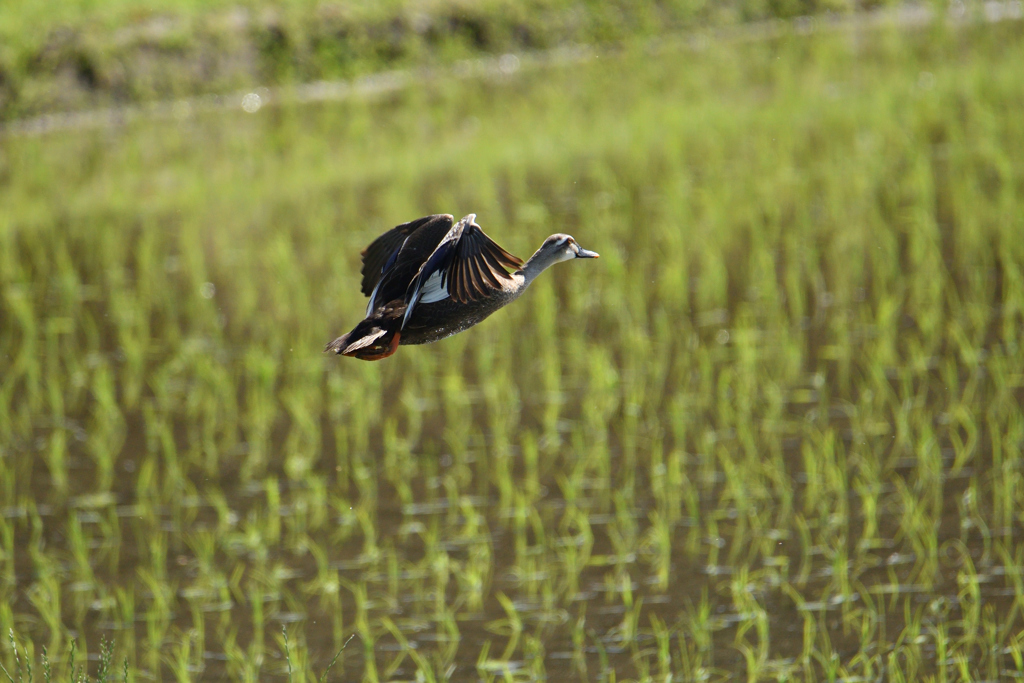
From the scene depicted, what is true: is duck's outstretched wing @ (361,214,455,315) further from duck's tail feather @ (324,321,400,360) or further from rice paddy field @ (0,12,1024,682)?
rice paddy field @ (0,12,1024,682)

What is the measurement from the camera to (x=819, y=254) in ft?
25.7

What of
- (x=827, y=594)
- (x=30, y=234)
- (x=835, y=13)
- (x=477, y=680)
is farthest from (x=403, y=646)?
(x=835, y=13)

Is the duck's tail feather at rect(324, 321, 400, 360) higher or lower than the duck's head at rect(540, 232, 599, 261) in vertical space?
lower

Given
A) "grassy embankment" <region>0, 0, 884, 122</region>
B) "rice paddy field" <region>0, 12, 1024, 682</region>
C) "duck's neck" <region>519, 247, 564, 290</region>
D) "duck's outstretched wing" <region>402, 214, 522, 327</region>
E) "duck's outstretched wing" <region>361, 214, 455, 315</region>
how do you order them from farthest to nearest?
"grassy embankment" <region>0, 0, 884, 122</region> → "rice paddy field" <region>0, 12, 1024, 682</region> → "duck's outstretched wing" <region>361, 214, 455, 315</region> → "duck's neck" <region>519, 247, 564, 290</region> → "duck's outstretched wing" <region>402, 214, 522, 327</region>

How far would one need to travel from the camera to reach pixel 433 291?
3.04m

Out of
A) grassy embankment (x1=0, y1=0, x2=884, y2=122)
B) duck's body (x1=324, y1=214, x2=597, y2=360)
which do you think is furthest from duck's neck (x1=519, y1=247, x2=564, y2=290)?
grassy embankment (x1=0, y1=0, x2=884, y2=122)

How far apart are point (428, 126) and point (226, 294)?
15.1 feet

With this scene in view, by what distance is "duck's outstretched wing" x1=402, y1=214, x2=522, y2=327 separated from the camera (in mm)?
2887

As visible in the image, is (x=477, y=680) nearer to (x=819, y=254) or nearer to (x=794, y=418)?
(x=794, y=418)

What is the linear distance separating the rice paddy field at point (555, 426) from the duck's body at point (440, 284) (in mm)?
1019

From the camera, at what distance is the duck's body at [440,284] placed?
2.91 metres

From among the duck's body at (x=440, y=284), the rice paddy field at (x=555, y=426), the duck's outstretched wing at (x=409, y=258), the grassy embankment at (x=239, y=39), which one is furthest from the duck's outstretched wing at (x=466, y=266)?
the grassy embankment at (x=239, y=39)

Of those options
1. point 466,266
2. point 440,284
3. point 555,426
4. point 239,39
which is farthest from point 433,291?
point 239,39

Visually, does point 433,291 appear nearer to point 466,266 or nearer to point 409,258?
point 466,266
